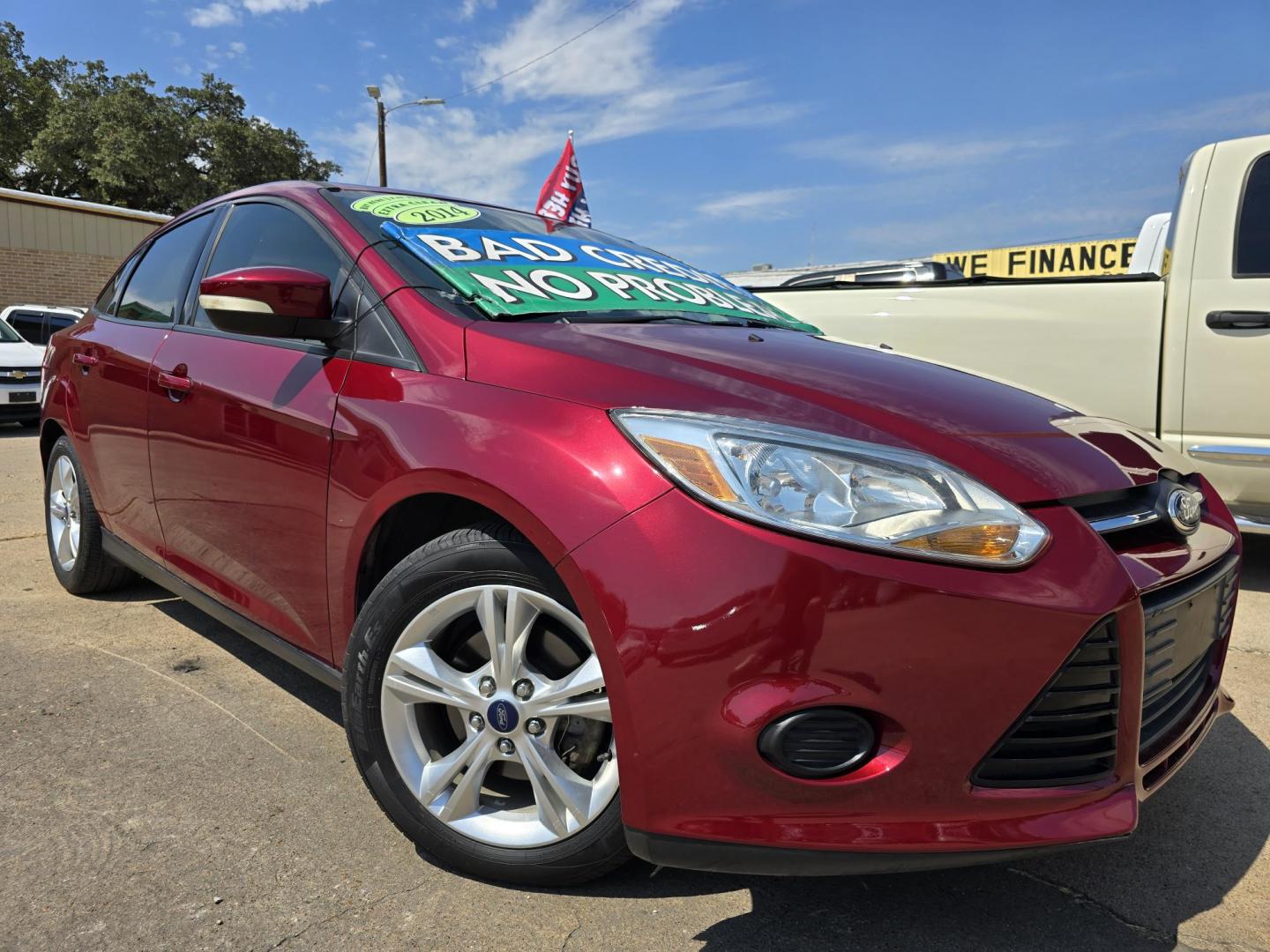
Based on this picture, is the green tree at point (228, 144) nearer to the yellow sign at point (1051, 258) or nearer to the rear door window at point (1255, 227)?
the yellow sign at point (1051, 258)

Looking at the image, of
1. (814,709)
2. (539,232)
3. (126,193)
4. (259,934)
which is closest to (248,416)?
(539,232)

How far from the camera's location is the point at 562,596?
164cm

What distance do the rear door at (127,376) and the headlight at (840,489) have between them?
6.77 ft

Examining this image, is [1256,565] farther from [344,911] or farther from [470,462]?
[344,911]

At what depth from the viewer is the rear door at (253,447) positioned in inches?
84.7

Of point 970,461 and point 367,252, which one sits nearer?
point 970,461

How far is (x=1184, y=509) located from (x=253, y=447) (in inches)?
82.7

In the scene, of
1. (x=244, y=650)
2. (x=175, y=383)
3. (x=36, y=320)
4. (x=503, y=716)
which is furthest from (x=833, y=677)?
(x=36, y=320)

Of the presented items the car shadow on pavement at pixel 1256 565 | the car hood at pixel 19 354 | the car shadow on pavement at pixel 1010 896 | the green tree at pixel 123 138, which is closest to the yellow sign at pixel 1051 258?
the car shadow on pavement at pixel 1256 565

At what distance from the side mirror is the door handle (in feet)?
1.67

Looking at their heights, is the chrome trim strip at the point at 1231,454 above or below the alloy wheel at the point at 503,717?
above

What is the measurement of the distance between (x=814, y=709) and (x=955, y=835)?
0.31 metres

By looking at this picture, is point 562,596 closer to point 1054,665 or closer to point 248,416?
point 1054,665

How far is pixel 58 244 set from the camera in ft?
68.0
